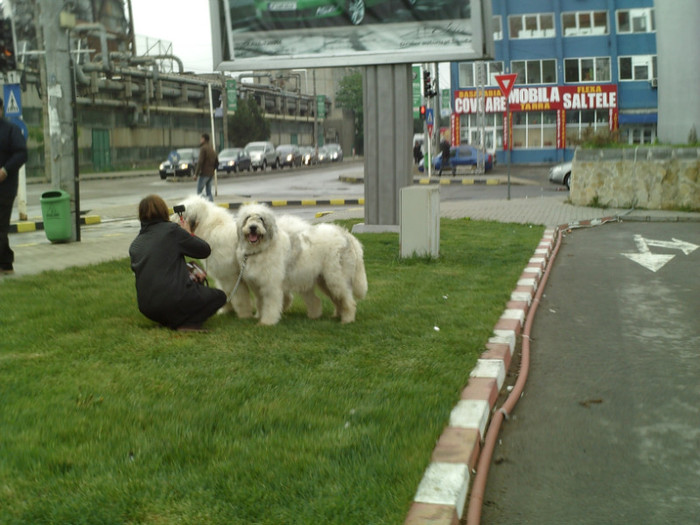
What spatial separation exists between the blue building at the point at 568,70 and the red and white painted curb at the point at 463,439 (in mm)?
52814

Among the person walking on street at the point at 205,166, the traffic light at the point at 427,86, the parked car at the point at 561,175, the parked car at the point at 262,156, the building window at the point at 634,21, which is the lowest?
the parked car at the point at 561,175

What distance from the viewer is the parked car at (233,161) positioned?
5050 centimetres

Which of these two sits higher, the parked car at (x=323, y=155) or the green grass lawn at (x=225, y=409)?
the parked car at (x=323, y=155)

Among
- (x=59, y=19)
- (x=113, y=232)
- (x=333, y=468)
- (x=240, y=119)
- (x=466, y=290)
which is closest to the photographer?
(x=333, y=468)

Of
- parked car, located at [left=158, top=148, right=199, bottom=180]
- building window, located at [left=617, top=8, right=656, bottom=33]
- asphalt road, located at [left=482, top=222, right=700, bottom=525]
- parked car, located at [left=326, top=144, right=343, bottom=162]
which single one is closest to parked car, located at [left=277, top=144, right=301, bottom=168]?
parked car, located at [left=326, top=144, right=343, bottom=162]

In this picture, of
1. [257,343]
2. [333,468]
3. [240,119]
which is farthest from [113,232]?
[240,119]

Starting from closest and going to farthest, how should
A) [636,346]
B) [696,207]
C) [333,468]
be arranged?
[333,468] → [636,346] → [696,207]

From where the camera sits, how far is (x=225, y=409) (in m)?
4.85

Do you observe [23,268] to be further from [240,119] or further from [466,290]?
[240,119]

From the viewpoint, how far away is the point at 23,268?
11414mm

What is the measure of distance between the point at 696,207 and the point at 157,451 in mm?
17497

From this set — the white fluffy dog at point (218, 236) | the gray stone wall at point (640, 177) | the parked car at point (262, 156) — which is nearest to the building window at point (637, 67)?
the parked car at point (262, 156)

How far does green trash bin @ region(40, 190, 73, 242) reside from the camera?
46.5 ft

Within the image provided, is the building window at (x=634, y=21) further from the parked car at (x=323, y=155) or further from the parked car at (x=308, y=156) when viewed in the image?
the parked car at (x=323, y=155)
